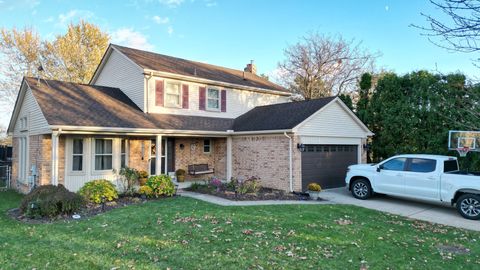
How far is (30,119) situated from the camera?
43.7ft

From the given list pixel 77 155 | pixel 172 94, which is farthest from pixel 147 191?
pixel 172 94

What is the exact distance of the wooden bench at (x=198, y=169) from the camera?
1532 centimetres

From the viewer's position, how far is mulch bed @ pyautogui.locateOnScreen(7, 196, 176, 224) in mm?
8188

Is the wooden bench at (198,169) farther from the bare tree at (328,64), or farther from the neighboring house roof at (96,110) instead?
the bare tree at (328,64)

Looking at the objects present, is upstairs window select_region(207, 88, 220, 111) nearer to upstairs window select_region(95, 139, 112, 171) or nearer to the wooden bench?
the wooden bench

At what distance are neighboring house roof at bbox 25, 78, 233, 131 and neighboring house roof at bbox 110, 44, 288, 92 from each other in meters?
1.98

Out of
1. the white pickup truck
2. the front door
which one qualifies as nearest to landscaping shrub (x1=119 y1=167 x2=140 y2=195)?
the front door

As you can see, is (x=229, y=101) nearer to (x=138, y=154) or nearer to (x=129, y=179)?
A: (x=138, y=154)

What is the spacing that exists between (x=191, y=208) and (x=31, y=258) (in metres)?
4.54

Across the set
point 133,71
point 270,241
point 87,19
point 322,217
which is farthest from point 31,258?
point 87,19

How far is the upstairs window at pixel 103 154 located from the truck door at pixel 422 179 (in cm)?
1110

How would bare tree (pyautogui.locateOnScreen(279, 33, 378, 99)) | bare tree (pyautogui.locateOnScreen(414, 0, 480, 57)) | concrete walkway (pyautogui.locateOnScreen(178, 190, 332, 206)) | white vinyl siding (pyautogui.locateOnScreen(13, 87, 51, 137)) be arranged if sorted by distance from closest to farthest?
bare tree (pyautogui.locateOnScreen(414, 0, 480, 57)) < concrete walkway (pyautogui.locateOnScreen(178, 190, 332, 206)) < white vinyl siding (pyautogui.locateOnScreen(13, 87, 51, 137)) < bare tree (pyautogui.locateOnScreen(279, 33, 378, 99))

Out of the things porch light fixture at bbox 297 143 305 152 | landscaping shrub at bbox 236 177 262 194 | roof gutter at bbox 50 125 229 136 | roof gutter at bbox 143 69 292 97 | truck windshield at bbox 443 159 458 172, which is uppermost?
roof gutter at bbox 143 69 292 97

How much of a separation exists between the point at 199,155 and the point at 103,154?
492cm
